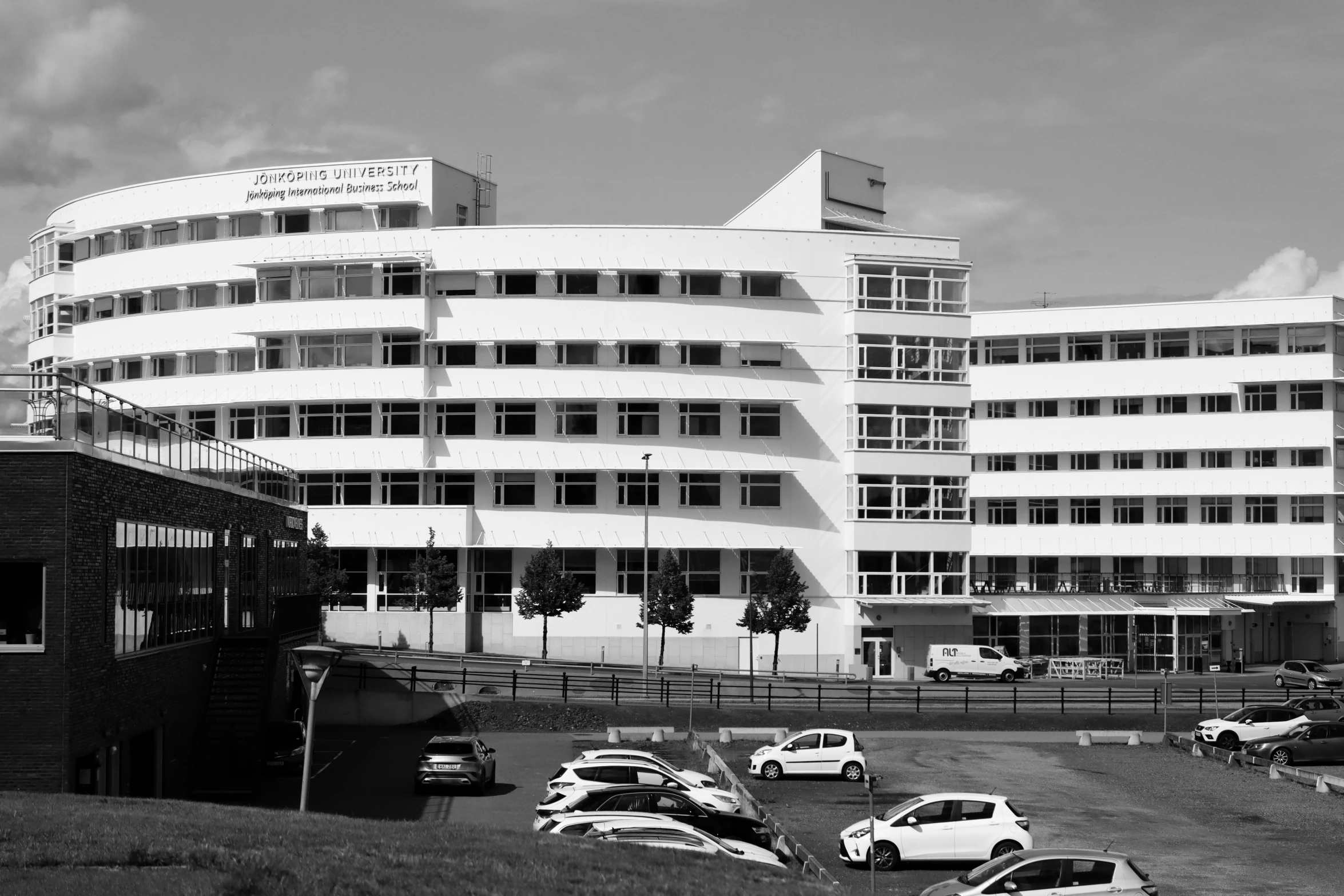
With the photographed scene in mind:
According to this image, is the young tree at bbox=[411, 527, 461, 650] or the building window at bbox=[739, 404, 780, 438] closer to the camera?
the young tree at bbox=[411, 527, 461, 650]

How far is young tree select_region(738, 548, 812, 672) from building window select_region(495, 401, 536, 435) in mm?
A: 13771

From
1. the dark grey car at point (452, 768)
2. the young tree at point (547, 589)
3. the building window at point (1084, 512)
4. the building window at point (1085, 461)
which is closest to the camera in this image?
the dark grey car at point (452, 768)

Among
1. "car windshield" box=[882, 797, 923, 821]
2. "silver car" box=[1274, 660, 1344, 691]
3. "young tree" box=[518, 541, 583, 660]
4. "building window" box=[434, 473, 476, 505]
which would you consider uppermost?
"building window" box=[434, 473, 476, 505]

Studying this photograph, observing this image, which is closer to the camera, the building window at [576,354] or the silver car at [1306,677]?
the silver car at [1306,677]

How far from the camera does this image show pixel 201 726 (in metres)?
36.3

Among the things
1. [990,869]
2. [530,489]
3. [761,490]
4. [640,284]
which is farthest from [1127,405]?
[990,869]

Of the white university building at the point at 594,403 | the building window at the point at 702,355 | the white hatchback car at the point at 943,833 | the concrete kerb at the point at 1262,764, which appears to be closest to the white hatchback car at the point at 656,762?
the white hatchback car at the point at 943,833

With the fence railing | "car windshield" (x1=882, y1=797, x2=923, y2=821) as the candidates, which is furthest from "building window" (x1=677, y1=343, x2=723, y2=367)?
"car windshield" (x1=882, y1=797, x2=923, y2=821)

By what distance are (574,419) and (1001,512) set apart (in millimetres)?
28187

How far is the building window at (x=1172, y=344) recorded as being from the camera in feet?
283

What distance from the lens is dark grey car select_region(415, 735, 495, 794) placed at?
124 feet

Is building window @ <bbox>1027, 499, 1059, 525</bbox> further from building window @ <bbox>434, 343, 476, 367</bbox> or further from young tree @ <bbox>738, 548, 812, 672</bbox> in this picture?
building window @ <bbox>434, 343, 476, 367</bbox>

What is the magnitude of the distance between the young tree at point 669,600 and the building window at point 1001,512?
25065 millimetres

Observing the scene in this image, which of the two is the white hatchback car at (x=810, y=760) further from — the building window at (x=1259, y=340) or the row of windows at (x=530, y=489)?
the building window at (x=1259, y=340)
